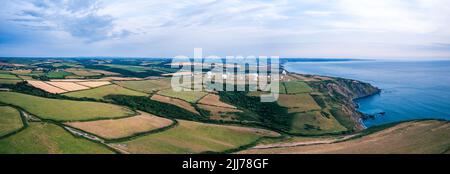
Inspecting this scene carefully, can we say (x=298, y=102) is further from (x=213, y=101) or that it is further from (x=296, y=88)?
(x=213, y=101)

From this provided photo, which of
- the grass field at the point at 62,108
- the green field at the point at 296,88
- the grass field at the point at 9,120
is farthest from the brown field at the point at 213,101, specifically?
the grass field at the point at 9,120

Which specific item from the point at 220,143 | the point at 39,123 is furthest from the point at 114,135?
the point at 220,143

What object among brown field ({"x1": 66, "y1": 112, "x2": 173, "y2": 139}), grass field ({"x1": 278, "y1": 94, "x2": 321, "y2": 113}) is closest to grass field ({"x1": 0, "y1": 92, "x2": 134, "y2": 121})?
brown field ({"x1": 66, "y1": 112, "x2": 173, "y2": 139})

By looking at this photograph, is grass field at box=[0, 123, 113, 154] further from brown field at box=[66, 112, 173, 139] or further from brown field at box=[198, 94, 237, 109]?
brown field at box=[198, 94, 237, 109]

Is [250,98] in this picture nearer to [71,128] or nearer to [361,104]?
[361,104]

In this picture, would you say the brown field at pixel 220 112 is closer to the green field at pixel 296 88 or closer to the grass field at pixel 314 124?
the grass field at pixel 314 124

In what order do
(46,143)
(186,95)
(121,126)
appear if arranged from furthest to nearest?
(186,95) → (121,126) → (46,143)

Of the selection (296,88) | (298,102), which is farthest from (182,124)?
(296,88)
